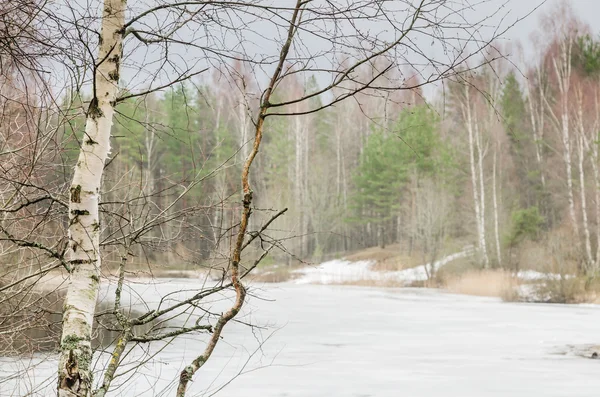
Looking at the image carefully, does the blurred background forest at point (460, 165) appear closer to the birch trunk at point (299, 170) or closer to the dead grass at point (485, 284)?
the birch trunk at point (299, 170)

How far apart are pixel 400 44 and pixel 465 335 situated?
10.7 meters

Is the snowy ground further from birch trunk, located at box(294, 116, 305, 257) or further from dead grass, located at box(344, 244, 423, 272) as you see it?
birch trunk, located at box(294, 116, 305, 257)

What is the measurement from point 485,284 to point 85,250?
20493mm

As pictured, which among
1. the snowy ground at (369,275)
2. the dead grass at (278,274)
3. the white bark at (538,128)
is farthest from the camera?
the white bark at (538,128)

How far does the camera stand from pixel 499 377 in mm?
8188

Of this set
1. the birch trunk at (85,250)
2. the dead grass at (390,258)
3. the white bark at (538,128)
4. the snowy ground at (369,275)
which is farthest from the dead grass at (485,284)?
the birch trunk at (85,250)

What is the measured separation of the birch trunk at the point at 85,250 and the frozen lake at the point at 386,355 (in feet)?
3.09

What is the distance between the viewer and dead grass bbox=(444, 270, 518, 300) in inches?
776

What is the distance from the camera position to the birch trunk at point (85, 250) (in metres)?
2.35

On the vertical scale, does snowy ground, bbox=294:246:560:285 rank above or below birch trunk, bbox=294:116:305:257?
below

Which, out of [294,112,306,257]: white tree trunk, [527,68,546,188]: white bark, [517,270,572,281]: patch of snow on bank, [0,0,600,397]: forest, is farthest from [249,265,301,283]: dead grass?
[527,68,546,188]: white bark

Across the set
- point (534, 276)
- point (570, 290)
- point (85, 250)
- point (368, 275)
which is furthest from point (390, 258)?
point (85, 250)

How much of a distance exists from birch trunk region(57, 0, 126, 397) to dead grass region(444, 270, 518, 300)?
60.4ft

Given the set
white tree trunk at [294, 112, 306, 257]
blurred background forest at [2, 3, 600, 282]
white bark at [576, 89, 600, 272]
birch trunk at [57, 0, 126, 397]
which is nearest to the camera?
birch trunk at [57, 0, 126, 397]
